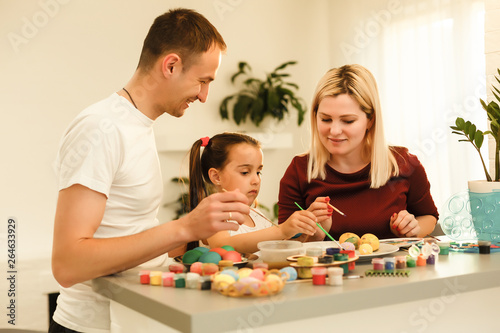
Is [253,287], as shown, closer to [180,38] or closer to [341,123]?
[180,38]

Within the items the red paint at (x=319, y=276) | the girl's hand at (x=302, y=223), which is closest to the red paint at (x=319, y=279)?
the red paint at (x=319, y=276)

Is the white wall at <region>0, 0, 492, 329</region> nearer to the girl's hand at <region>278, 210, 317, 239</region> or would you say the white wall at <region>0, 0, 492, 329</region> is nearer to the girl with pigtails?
the girl with pigtails

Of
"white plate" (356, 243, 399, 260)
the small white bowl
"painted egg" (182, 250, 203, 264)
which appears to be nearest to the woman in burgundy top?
"white plate" (356, 243, 399, 260)

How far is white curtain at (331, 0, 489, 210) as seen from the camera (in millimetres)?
4254

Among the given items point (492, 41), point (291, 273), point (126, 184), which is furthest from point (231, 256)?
point (492, 41)

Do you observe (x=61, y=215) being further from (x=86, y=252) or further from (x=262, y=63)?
(x=262, y=63)

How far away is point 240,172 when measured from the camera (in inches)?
88.4

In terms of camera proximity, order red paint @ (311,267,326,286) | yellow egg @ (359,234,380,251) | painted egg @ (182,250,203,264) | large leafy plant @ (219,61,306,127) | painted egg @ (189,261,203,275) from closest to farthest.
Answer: red paint @ (311,267,326,286) < painted egg @ (189,261,203,275) < painted egg @ (182,250,203,264) < yellow egg @ (359,234,380,251) < large leafy plant @ (219,61,306,127)

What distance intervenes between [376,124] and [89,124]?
1.12m

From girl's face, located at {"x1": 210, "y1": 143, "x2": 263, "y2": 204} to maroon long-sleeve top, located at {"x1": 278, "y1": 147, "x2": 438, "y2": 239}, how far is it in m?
0.13

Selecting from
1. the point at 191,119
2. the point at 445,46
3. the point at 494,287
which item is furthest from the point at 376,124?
the point at 191,119

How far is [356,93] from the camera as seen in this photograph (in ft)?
6.74

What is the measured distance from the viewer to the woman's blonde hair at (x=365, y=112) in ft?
6.77

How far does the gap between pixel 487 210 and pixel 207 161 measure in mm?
1073
